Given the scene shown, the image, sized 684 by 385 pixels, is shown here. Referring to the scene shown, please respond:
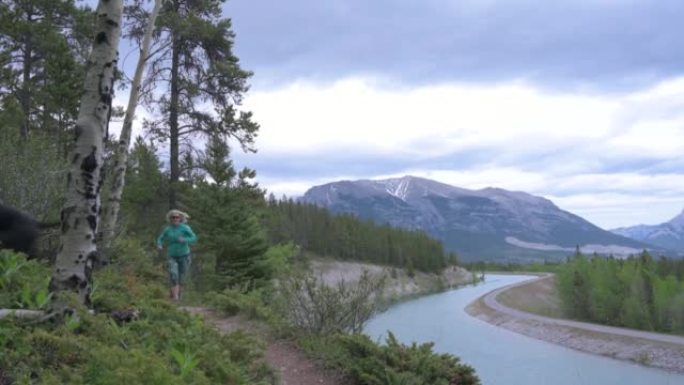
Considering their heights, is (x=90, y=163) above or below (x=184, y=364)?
above

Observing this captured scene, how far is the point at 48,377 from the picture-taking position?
14.1ft

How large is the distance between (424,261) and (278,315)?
100410 millimetres

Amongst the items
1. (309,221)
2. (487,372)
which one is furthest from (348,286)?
(309,221)

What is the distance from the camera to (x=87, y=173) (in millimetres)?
6094

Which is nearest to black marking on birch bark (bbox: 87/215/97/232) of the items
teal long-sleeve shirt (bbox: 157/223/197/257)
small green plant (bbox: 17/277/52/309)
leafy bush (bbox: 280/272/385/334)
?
small green plant (bbox: 17/277/52/309)

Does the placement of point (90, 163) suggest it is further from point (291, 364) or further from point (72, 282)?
point (291, 364)

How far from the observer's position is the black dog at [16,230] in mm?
5766

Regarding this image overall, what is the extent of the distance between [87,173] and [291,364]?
409 centimetres

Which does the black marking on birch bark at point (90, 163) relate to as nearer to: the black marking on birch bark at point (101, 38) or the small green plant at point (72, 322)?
the black marking on birch bark at point (101, 38)

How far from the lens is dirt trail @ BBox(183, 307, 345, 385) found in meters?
8.23

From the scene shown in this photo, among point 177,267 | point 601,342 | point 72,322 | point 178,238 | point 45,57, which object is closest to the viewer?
point 72,322

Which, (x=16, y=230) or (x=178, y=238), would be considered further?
(x=178, y=238)

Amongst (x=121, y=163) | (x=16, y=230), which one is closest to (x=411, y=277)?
(x=121, y=163)

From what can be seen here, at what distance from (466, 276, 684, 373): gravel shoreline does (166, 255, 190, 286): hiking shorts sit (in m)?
26.1
